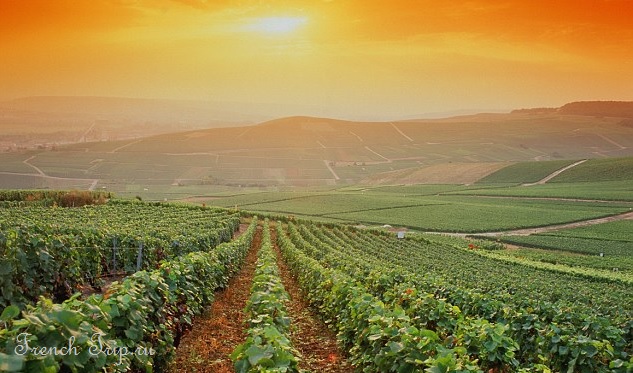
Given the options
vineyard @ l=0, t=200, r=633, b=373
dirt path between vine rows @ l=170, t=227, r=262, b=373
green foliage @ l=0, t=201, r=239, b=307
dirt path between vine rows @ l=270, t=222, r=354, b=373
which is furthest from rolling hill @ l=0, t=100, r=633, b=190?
Result: dirt path between vine rows @ l=170, t=227, r=262, b=373

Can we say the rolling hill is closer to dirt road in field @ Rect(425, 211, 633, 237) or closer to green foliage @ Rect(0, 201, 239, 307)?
dirt road in field @ Rect(425, 211, 633, 237)

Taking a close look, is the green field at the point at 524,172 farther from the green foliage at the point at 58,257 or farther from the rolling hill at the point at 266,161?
the green foliage at the point at 58,257

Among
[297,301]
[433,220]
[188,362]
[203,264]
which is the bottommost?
[433,220]

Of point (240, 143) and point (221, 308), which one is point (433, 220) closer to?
point (221, 308)

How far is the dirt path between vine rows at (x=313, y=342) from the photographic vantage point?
33.2 ft

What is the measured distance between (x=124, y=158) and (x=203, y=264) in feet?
541

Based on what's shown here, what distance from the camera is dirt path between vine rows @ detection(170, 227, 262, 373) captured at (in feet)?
31.6

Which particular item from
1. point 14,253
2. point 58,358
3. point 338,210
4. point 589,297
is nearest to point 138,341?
point 58,358

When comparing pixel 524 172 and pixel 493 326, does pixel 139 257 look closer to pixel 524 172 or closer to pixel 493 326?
pixel 493 326

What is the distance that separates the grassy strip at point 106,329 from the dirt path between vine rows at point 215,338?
1.82 feet

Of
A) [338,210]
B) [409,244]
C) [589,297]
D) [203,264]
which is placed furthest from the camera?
[338,210]

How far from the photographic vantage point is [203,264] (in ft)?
46.4

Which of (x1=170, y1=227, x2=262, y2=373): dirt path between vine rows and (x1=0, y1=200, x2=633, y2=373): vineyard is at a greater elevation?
(x1=0, y1=200, x2=633, y2=373): vineyard

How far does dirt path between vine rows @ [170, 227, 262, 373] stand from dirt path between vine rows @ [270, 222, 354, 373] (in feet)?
4.67
